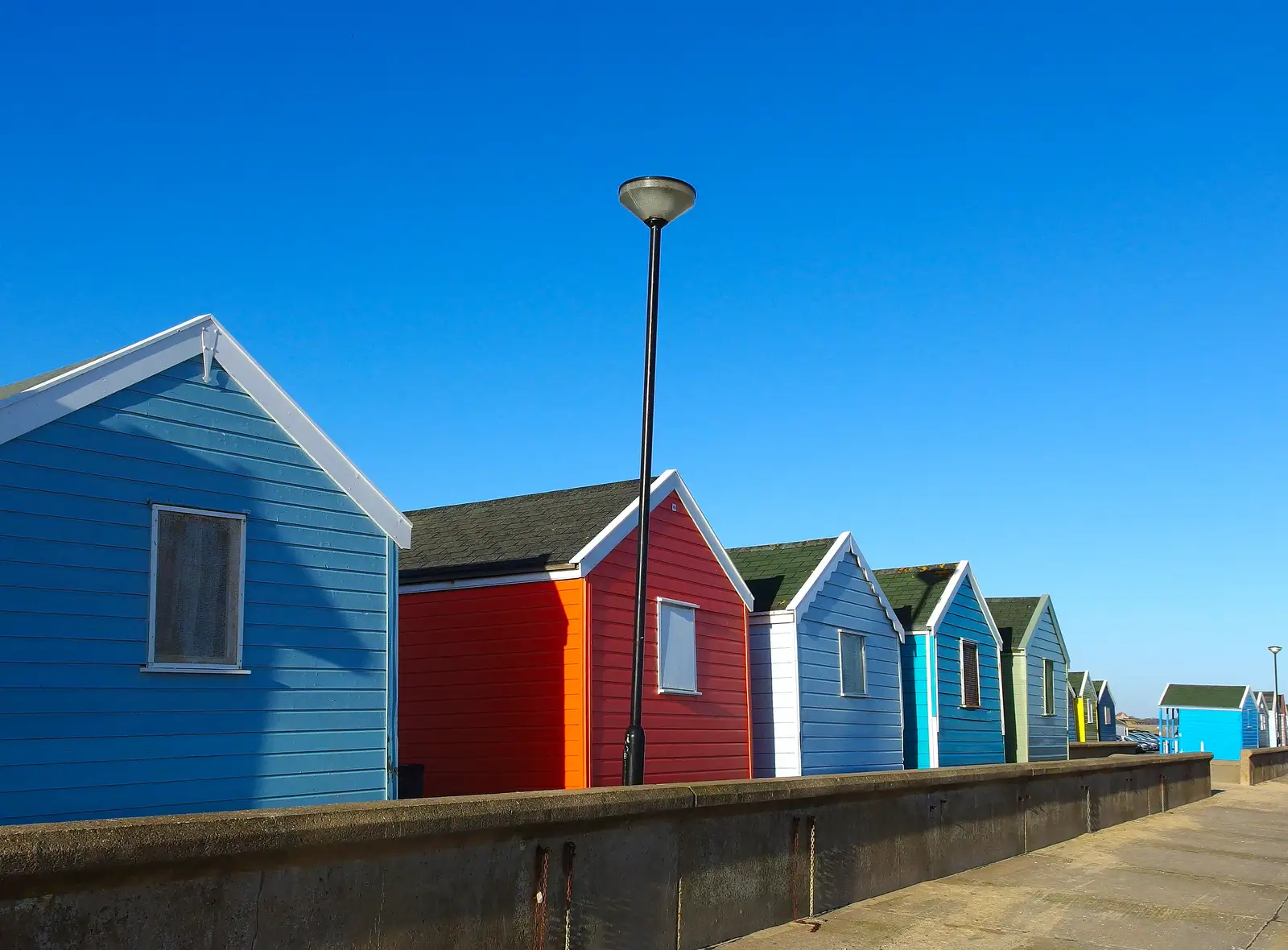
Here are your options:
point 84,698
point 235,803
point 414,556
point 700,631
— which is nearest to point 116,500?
point 84,698

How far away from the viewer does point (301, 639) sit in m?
11.5

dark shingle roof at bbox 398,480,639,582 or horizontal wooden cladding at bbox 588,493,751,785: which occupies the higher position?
dark shingle roof at bbox 398,480,639,582

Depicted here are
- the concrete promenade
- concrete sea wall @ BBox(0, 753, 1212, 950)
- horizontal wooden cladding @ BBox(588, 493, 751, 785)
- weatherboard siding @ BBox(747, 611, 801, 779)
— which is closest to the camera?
concrete sea wall @ BBox(0, 753, 1212, 950)

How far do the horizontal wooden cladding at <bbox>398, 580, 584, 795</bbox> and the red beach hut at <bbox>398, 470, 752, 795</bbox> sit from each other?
18mm

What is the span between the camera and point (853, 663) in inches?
842

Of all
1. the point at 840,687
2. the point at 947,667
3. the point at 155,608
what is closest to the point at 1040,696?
the point at 947,667

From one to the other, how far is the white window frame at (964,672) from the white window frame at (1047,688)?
14.8 ft

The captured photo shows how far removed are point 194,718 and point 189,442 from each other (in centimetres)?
236

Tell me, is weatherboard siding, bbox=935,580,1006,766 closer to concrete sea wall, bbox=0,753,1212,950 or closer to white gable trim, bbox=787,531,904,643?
white gable trim, bbox=787,531,904,643

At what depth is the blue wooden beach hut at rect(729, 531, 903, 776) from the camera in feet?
63.7

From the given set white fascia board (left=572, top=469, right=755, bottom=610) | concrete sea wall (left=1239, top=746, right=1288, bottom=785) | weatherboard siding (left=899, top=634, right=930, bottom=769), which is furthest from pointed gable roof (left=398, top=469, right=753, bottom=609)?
concrete sea wall (left=1239, top=746, right=1288, bottom=785)

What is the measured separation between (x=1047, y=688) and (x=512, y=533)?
1778 cm

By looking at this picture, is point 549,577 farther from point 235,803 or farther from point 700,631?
point 235,803

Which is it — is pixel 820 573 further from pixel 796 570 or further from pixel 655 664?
pixel 655 664
